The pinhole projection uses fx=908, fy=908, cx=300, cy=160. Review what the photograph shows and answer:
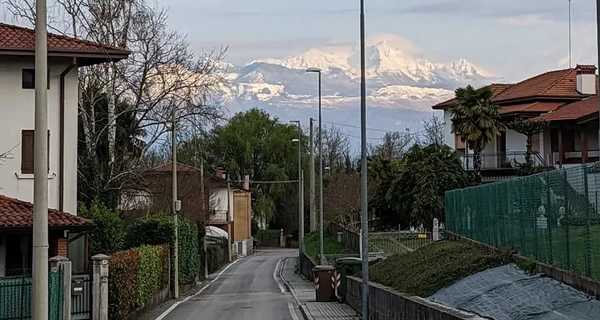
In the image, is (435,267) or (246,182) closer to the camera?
(435,267)

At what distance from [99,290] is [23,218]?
363 centimetres

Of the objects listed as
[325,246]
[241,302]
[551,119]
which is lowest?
[241,302]

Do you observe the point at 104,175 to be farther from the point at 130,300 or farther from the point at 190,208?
the point at 190,208

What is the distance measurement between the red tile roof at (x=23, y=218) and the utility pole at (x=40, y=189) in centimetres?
1331

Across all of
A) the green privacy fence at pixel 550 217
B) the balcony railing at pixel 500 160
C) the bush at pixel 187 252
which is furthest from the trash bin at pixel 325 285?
the balcony railing at pixel 500 160

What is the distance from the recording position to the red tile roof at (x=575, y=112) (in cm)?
4761

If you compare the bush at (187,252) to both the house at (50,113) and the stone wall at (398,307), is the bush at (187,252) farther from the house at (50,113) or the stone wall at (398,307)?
the stone wall at (398,307)

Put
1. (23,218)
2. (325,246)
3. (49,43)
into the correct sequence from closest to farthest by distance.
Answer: (23,218) < (49,43) < (325,246)

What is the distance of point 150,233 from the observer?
127 ft

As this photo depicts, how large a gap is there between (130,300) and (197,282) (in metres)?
25.7

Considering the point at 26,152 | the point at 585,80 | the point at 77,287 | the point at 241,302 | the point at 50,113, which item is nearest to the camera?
the point at 77,287

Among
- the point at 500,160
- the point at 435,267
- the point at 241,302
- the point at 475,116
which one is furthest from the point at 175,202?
the point at 500,160

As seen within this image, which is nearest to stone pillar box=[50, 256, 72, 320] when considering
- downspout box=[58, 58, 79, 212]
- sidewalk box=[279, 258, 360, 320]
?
sidewalk box=[279, 258, 360, 320]

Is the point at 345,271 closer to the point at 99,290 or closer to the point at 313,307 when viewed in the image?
the point at 313,307
